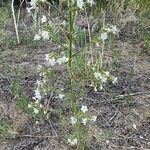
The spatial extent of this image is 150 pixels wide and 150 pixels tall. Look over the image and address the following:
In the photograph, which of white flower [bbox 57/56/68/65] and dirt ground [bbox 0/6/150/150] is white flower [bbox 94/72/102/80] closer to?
white flower [bbox 57/56/68/65]

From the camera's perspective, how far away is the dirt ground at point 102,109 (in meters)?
3.43

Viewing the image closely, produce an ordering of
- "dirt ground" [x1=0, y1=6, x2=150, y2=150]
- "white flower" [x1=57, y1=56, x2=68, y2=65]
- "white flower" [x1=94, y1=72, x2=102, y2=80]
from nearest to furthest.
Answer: "white flower" [x1=57, y1=56, x2=68, y2=65], "white flower" [x1=94, y1=72, x2=102, y2=80], "dirt ground" [x1=0, y1=6, x2=150, y2=150]

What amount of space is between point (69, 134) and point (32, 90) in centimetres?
66

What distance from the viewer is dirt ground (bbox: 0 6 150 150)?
3426 mm

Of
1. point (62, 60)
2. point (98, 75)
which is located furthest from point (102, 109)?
point (62, 60)

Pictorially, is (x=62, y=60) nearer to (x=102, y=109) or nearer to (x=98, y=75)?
(x=98, y=75)

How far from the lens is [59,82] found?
13.2 feet

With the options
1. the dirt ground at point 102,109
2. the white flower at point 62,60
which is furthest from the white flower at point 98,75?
the dirt ground at point 102,109

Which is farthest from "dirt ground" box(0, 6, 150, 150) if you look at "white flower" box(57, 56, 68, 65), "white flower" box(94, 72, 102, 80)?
"white flower" box(57, 56, 68, 65)

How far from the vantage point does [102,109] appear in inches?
146

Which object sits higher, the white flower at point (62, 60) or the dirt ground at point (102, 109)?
the white flower at point (62, 60)

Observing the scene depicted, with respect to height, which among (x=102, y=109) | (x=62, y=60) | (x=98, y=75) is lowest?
(x=102, y=109)

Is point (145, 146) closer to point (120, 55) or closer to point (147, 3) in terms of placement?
point (120, 55)

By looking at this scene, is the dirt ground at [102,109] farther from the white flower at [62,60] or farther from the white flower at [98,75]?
the white flower at [62,60]
